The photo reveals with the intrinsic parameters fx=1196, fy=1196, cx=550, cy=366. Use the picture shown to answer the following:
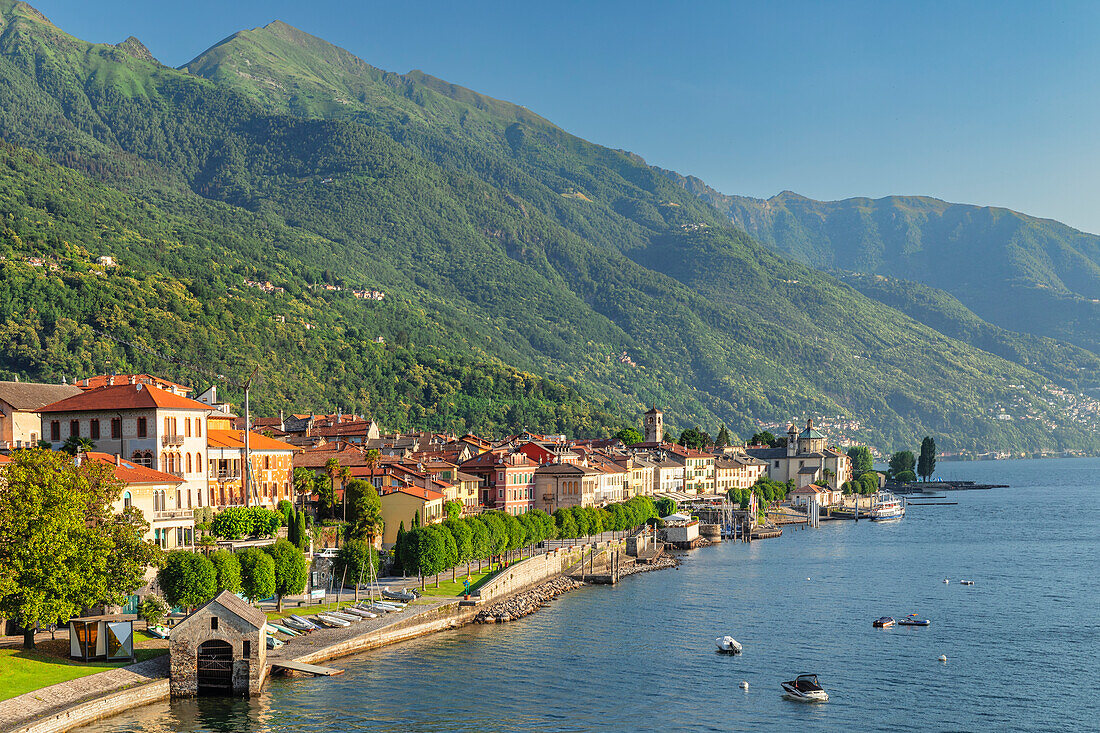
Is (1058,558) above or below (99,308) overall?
below

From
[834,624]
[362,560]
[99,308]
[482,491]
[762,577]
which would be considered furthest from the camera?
[99,308]

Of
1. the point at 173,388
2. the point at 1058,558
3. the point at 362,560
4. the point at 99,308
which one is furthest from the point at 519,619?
the point at 99,308

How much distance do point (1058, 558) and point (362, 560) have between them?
97.3m

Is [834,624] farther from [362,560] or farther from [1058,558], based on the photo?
[1058,558]

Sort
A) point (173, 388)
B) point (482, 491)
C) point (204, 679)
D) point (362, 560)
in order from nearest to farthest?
1. point (204, 679)
2. point (362, 560)
3. point (173, 388)
4. point (482, 491)

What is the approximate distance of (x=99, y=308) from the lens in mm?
194000

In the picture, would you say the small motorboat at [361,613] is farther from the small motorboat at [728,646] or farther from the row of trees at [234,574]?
the small motorboat at [728,646]

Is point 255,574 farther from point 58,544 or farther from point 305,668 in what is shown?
point 58,544

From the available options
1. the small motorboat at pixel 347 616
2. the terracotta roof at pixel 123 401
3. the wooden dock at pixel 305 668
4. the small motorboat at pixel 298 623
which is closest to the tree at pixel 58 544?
the wooden dock at pixel 305 668

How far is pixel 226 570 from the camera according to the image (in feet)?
236

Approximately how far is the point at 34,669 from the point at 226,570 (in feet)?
49.0

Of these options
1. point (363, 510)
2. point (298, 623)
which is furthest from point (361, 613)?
point (363, 510)

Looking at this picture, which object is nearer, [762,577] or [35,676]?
[35,676]

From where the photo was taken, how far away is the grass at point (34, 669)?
55.6m
